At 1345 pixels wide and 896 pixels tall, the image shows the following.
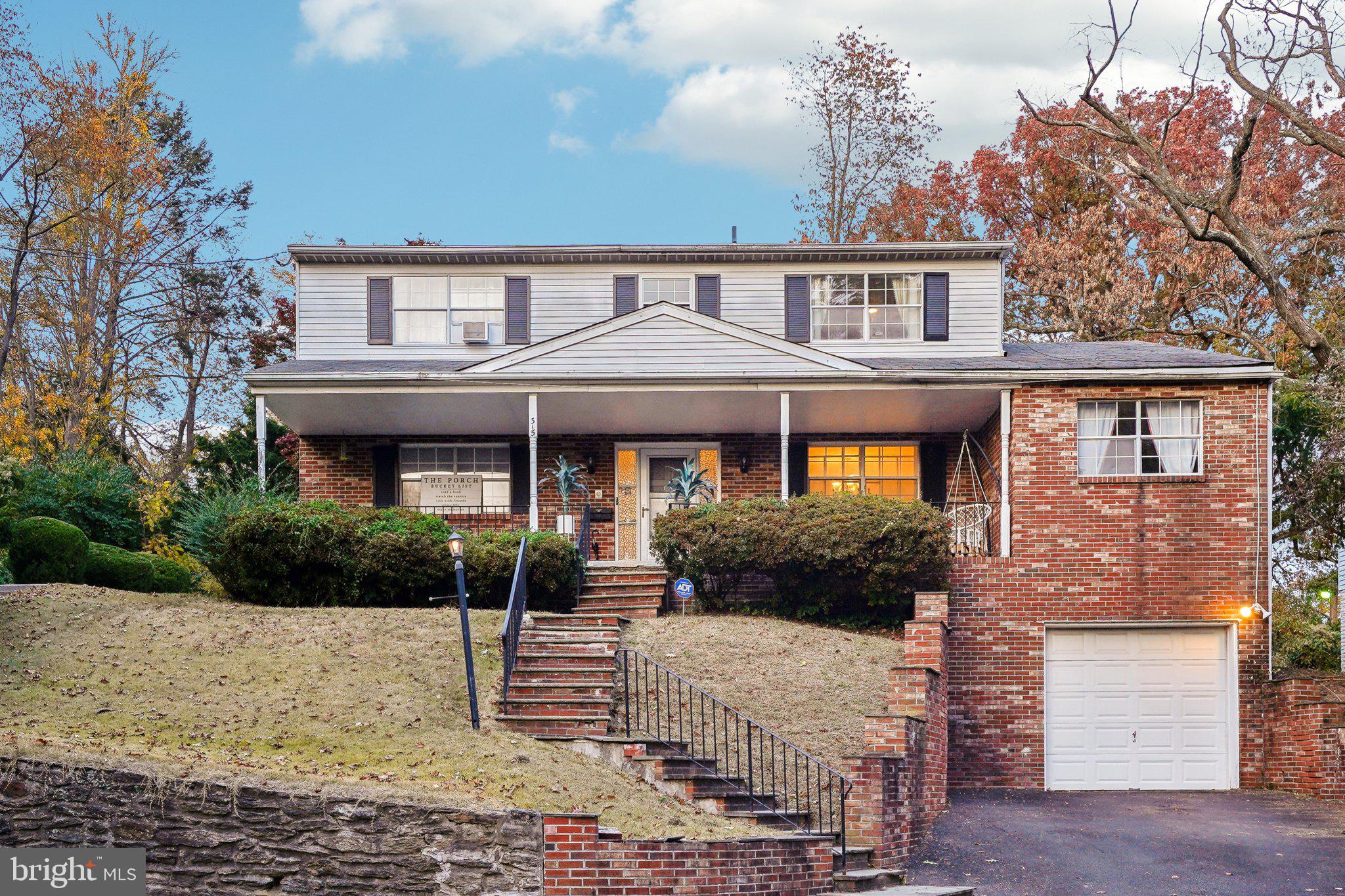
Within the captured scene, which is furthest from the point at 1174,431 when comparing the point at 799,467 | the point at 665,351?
the point at 665,351

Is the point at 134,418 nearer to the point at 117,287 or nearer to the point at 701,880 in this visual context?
the point at 117,287

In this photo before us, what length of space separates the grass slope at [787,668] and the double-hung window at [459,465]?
15.6 ft

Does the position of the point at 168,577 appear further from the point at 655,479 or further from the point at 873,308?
the point at 873,308

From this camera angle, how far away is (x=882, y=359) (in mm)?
20359

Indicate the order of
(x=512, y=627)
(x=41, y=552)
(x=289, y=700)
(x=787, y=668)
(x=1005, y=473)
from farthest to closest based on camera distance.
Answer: (x=1005, y=473) → (x=41, y=552) → (x=787, y=668) → (x=512, y=627) → (x=289, y=700)

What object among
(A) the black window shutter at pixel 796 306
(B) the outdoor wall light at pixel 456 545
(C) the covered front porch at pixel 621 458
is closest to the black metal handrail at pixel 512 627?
(B) the outdoor wall light at pixel 456 545

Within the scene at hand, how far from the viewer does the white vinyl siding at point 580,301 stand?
20984 millimetres

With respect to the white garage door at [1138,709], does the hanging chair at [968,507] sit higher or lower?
higher

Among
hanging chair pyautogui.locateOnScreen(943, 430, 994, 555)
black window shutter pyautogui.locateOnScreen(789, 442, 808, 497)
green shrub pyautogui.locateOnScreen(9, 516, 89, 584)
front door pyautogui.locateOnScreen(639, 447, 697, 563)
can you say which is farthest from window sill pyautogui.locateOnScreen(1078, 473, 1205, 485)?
green shrub pyautogui.locateOnScreen(9, 516, 89, 584)

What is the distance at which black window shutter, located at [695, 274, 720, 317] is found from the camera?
2122cm

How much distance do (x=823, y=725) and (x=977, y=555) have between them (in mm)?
5081

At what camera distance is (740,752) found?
1319 centimetres

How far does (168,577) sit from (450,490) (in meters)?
4.31

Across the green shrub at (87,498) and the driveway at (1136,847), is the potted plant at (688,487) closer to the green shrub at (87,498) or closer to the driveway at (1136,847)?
the driveway at (1136,847)
